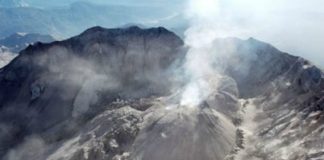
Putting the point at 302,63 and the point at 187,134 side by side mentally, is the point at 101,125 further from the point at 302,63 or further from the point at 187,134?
the point at 302,63

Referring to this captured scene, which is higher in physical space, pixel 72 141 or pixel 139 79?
pixel 139 79

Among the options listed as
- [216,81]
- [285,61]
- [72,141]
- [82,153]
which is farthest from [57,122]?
[285,61]

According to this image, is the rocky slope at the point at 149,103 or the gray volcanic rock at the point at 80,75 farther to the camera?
the gray volcanic rock at the point at 80,75

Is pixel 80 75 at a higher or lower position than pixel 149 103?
higher

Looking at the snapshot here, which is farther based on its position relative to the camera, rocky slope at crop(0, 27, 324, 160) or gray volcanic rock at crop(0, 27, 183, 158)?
gray volcanic rock at crop(0, 27, 183, 158)

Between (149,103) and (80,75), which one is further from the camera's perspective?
(80,75)

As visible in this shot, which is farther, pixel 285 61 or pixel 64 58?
pixel 64 58

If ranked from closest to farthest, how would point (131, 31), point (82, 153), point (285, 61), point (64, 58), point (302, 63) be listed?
point (82, 153), point (302, 63), point (285, 61), point (64, 58), point (131, 31)

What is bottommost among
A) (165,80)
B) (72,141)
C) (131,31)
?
(72,141)
